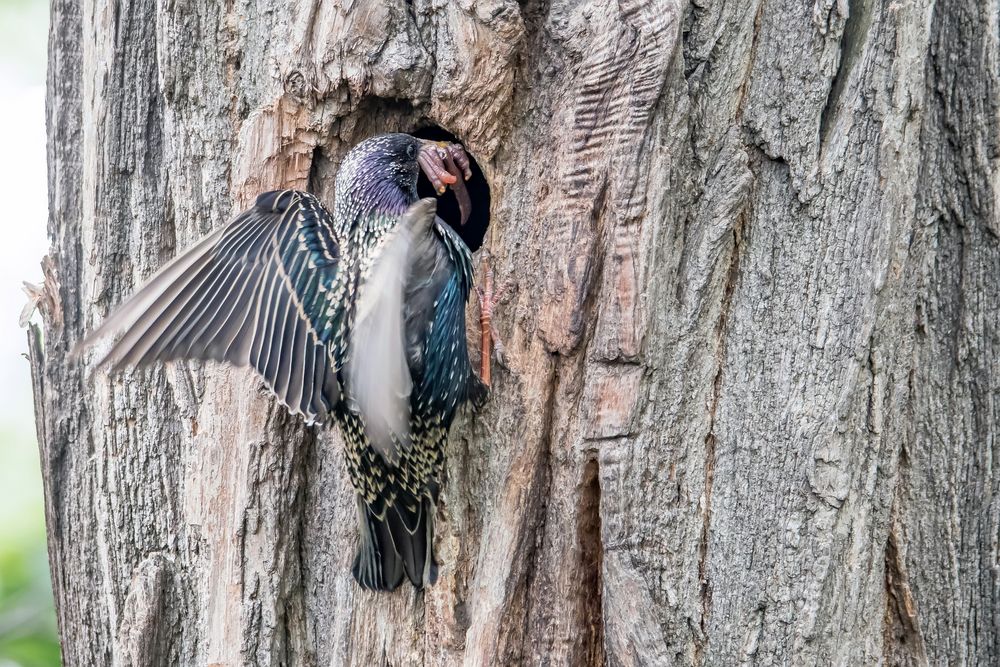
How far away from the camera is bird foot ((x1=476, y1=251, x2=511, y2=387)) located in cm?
266

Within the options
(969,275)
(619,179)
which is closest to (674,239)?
(619,179)

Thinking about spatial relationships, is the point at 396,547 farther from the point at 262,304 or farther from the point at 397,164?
the point at 397,164

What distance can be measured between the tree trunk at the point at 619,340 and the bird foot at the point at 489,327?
0.04 m

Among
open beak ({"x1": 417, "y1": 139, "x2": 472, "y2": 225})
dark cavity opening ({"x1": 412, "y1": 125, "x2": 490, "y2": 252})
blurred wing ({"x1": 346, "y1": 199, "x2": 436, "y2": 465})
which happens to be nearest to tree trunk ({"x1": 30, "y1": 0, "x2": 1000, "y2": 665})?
open beak ({"x1": 417, "y1": 139, "x2": 472, "y2": 225})

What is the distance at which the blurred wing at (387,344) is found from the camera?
189 cm

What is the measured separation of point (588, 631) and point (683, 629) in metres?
0.26

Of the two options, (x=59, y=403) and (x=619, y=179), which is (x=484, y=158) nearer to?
(x=619, y=179)

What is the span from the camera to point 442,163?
3.06 meters

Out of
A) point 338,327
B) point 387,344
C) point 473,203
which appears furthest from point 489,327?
point 473,203

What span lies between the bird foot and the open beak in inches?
19.2

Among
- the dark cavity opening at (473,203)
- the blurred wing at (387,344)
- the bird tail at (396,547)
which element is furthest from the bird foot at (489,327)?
the dark cavity opening at (473,203)

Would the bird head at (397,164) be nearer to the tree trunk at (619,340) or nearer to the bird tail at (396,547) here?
the tree trunk at (619,340)

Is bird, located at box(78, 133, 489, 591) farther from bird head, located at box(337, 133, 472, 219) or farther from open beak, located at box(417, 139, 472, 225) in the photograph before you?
open beak, located at box(417, 139, 472, 225)

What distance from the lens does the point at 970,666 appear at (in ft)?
8.46
